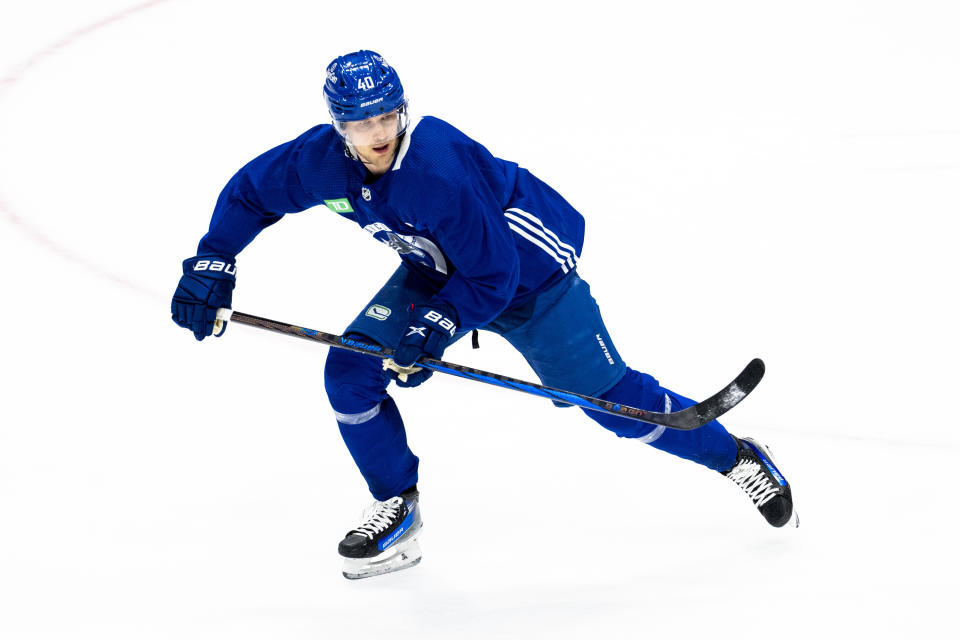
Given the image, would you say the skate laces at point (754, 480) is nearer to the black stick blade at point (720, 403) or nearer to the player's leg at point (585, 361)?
the player's leg at point (585, 361)

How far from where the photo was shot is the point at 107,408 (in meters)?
3.60

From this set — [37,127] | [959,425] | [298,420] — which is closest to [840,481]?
[959,425]

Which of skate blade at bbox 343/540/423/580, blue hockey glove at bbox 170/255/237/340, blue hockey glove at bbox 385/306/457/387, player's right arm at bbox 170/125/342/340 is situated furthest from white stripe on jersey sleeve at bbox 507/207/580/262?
skate blade at bbox 343/540/423/580

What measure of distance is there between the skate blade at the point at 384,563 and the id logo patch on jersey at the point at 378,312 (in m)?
0.61

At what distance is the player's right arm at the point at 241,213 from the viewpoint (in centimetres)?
279

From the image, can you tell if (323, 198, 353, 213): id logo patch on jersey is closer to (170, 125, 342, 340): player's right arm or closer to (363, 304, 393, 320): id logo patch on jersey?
(170, 125, 342, 340): player's right arm

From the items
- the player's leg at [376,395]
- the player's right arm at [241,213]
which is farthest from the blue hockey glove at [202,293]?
the player's leg at [376,395]

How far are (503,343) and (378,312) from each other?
1.31 m

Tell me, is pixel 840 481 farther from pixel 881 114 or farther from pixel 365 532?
pixel 881 114

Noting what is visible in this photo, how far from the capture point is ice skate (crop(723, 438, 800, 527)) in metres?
3.14

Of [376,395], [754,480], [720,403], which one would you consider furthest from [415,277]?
[754,480]

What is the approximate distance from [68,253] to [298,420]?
4.45 feet

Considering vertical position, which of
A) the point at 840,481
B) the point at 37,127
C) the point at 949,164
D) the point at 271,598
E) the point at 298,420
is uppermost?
the point at 37,127

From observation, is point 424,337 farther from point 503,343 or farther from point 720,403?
→ point 503,343
